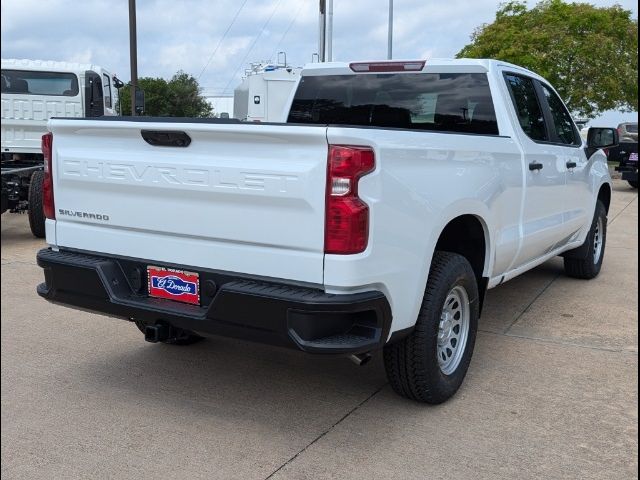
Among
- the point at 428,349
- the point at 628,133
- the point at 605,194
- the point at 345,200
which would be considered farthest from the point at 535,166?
the point at 628,133

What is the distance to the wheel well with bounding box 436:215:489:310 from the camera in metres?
4.09

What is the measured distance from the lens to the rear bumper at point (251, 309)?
3.04m

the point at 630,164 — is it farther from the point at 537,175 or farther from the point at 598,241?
the point at 537,175

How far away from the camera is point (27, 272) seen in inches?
283

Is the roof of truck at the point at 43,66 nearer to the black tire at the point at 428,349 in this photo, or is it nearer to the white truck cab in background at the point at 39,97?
the white truck cab in background at the point at 39,97

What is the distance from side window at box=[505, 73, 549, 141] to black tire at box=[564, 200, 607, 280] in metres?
1.87

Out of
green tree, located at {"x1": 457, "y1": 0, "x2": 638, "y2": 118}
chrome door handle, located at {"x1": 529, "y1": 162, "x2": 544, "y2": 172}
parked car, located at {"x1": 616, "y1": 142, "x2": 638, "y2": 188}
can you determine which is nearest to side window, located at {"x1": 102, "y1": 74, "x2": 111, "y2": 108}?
chrome door handle, located at {"x1": 529, "y1": 162, "x2": 544, "y2": 172}

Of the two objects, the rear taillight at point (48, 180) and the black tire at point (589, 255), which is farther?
the black tire at point (589, 255)

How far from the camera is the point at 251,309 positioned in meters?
3.14

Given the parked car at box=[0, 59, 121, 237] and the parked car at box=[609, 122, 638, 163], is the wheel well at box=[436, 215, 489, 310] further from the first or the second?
the parked car at box=[609, 122, 638, 163]

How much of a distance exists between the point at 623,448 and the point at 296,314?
1.75m

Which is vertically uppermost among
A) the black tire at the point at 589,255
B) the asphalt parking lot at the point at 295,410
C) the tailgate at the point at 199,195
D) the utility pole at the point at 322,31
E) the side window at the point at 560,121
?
the utility pole at the point at 322,31

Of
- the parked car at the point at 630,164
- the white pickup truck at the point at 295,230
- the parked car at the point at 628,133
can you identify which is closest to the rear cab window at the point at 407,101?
the white pickup truck at the point at 295,230

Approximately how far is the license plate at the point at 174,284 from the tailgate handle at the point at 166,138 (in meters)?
0.61
